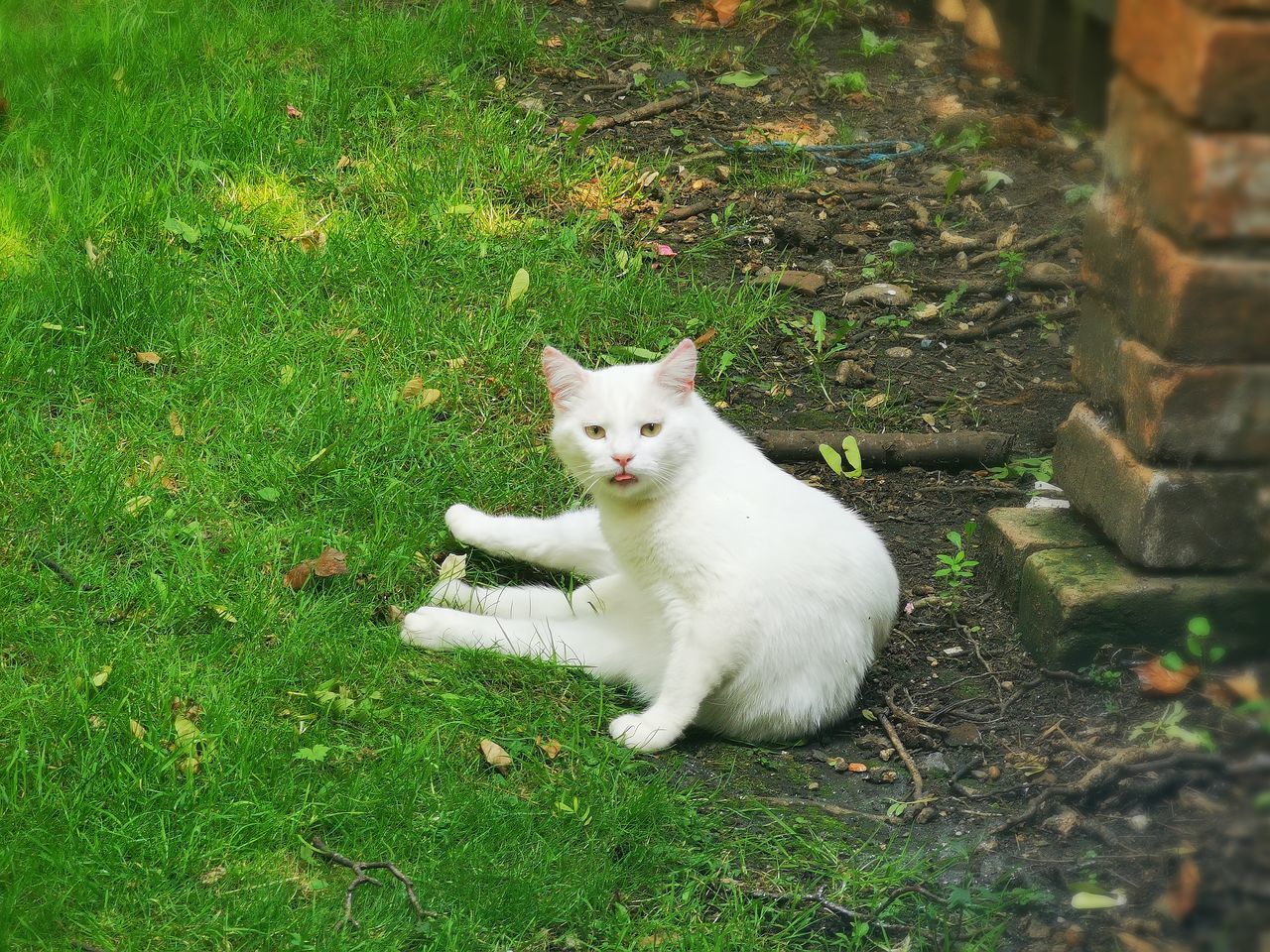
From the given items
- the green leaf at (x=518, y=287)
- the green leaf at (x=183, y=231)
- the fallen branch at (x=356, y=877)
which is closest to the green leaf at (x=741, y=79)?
the green leaf at (x=518, y=287)

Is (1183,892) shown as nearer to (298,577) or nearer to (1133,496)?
(1133,496)

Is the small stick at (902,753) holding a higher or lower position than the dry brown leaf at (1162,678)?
lower

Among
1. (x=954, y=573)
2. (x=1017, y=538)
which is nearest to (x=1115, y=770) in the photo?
(x=1017, y=538)

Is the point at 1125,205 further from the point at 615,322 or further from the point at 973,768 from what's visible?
the point at 615,322

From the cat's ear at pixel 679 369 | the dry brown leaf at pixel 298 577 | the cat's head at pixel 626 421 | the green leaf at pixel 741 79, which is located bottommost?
the dry brown leaf at pixel 298 577

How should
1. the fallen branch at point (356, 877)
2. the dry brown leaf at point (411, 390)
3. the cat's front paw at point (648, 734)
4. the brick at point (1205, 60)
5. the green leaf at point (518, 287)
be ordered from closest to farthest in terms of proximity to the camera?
the brick at point (1205, 60) → the fallen branch at point (356, 877) → the cat's front paw at point (648, 734) → the dry brown leaf at point (411, 390) → the green leaf at point (518, 287)

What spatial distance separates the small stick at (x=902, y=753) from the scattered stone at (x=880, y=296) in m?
1.84

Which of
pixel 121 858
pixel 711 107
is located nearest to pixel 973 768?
pixel 121 858

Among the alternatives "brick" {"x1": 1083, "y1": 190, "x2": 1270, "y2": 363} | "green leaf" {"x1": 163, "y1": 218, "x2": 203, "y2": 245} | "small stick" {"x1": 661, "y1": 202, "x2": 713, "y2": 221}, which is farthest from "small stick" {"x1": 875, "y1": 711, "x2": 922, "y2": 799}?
"green leaf" {"x1": 163, "y1": 218, "x2": 203, "y2": 245}

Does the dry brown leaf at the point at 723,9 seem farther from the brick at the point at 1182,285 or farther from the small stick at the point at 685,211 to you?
the brick at the point at 1182,285

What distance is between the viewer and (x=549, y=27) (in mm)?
5629

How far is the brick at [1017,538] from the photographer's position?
278 centimetres

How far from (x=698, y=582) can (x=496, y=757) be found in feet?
2.01

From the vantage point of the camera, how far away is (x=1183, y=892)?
98cm
